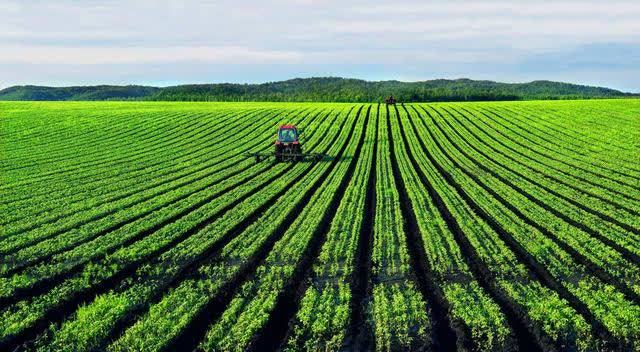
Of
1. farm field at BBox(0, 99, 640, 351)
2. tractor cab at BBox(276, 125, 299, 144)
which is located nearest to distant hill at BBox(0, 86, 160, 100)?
tractor cab at BBox(276, 125, 299, 144)

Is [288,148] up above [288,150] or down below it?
above

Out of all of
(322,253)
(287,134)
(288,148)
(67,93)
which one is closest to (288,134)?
(287,134)

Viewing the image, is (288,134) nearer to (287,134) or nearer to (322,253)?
(287,134)

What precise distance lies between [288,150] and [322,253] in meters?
18.8

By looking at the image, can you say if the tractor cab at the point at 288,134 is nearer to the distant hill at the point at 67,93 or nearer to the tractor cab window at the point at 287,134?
the tractor cab window at the point at 287,134

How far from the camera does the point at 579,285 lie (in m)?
11.9

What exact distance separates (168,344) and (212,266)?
4.13 meters

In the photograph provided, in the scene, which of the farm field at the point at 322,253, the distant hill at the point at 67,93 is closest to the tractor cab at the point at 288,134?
the farm field at the point at 322,253

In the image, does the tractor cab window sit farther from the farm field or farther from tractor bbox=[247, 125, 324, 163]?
the farm field

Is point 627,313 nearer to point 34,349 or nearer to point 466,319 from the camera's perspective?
point 466,319

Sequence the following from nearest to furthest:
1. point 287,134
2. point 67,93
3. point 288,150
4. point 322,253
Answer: point 322,253, point 288,150, point 287,134, point 67,93

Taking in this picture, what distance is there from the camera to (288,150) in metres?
32.5

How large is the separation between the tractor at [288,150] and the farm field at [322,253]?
0.82 meters

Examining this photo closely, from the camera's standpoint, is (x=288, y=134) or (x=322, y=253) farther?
(x=288, y=134)
